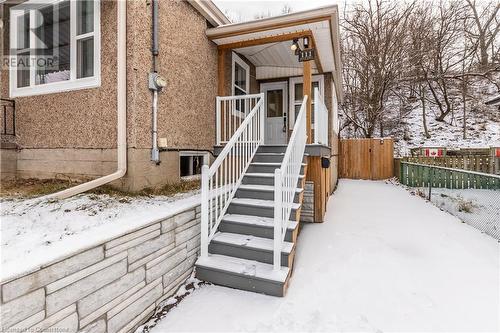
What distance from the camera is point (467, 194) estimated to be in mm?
5648

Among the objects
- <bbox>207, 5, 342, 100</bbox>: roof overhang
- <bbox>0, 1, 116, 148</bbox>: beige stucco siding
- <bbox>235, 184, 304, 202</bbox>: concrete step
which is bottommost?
<bbox>235, 184, 304, 202</bbox>: concrete step

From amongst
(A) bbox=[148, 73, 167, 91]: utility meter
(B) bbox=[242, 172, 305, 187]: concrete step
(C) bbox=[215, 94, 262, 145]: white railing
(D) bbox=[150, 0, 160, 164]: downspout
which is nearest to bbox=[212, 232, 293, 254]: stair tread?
(B) bbox=[242, 172, 305, 187]: concrete step

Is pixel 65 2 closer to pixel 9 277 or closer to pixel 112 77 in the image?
pixel 112 77

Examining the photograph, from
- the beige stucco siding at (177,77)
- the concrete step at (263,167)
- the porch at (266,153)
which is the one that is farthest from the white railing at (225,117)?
the concrete step at (263,167)

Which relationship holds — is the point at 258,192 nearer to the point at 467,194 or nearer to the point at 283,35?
the point at 283,35

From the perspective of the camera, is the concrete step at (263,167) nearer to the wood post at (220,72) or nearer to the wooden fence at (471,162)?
the wood post at (220,72)

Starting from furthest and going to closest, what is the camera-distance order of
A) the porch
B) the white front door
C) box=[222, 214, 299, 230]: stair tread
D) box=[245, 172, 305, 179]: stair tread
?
the white front door → box=[245, 172, 305, 179]: stair tread → box=[222, 214, 299, 230]: stair tread → the porch

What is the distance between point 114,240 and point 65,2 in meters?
4.47

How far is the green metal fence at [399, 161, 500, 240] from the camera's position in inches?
188

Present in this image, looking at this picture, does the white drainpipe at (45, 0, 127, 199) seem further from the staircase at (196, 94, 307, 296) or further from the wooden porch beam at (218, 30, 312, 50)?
the wooden porch beam at (218, 30, 312, 50)

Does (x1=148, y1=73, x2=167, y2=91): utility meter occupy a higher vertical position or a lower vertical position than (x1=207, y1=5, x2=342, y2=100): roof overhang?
lower

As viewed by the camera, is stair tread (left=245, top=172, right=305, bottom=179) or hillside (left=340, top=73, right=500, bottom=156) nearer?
stair tread (left=245, top=172, right=305, bottom=179)

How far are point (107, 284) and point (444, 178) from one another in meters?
8.21

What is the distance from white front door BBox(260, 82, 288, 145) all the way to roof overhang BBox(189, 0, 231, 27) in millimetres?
2840
